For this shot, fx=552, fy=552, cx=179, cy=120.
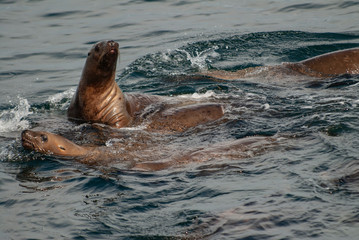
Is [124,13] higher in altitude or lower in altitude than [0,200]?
higher

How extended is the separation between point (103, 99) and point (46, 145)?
176 centimetres

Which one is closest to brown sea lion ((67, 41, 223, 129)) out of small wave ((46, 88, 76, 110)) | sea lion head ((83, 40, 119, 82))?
sea lion head ((83, 40, 119, 82))

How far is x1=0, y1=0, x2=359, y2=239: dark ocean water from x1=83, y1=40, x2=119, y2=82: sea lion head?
813mm

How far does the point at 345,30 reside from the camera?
12758 mm

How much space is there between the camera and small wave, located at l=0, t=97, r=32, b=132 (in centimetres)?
806

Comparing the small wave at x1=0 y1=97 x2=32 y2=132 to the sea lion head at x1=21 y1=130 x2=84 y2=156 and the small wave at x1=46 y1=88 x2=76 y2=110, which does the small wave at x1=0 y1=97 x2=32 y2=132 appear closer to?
the small wave at x1=46 y1=88 x2=76 y2=110

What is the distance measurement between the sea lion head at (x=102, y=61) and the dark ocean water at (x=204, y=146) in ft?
2.67

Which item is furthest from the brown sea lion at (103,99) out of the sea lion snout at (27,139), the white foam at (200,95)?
the sea lion snout at (27,139)

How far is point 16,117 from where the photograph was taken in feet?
28.1

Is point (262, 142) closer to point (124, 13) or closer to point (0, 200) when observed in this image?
point (0, 200)

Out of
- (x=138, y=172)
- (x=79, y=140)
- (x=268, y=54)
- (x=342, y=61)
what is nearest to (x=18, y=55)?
(x=268, y=54)

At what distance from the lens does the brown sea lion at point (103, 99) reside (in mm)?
7805

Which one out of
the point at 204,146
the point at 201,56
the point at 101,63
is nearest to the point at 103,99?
the point at 101,63

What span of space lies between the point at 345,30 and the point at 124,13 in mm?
7344
